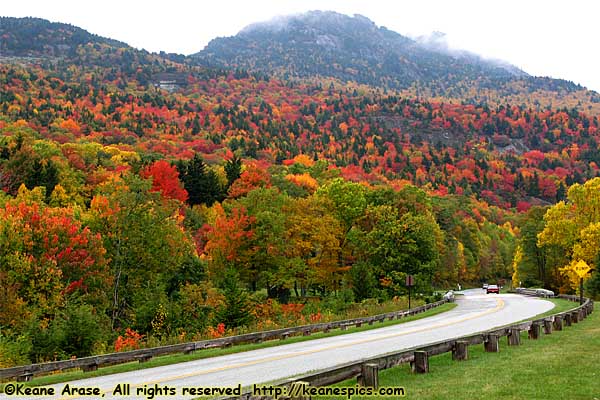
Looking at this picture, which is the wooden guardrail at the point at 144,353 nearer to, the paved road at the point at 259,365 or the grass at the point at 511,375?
the paved road at the point at 259,365

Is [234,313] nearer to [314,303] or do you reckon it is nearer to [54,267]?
[54,267]

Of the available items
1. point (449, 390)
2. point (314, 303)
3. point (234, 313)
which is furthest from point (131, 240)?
point (449, 390)

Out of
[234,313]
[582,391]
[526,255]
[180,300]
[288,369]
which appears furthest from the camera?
[526,255]

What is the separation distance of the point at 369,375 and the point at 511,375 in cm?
336

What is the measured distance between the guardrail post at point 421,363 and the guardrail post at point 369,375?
2.19 metres

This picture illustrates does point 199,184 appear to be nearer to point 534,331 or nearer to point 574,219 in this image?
point 574,219

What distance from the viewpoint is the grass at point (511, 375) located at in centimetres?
1028

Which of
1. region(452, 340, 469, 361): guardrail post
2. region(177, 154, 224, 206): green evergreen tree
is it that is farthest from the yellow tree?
region(452, 340, 469, 361): guardrail post

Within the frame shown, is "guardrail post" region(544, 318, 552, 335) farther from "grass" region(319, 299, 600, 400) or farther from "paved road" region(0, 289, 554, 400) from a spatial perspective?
"paved road" region(0, 289, 554, 400)

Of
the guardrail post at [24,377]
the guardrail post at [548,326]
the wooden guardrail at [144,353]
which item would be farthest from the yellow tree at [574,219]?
the guardrail post at [24,377]

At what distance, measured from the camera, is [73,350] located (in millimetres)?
27047

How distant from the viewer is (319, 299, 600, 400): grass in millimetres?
10281

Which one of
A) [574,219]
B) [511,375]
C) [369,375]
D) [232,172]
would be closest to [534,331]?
[511,375]

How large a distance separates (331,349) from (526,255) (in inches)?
2586
